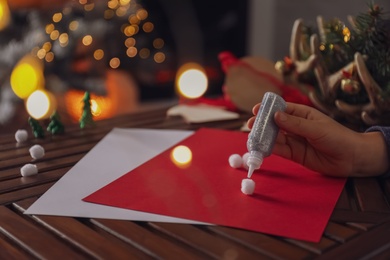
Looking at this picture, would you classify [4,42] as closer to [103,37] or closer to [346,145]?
[103,37]

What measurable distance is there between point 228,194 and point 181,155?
18cm

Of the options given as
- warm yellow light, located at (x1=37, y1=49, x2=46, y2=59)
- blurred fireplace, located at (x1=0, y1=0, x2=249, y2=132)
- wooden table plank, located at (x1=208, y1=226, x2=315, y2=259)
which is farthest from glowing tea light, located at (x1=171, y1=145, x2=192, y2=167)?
warm yellow light, located at (x1=37, y1=49, x2=46, y2=59)

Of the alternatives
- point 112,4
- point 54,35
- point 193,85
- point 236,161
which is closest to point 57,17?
point 54,35

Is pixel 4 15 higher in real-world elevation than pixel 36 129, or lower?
higher

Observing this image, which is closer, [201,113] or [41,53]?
[201,113]

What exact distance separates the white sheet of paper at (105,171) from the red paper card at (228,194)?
0.6 inches

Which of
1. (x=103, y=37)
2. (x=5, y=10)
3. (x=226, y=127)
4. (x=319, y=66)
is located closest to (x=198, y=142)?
(x=226, y=127)

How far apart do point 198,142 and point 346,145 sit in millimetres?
263

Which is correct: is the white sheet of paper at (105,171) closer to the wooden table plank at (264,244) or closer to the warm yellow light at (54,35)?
the wooden table plank at (264,244)

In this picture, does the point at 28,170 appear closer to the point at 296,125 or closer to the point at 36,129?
the point at 36,129

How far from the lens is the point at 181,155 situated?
0.85 metres

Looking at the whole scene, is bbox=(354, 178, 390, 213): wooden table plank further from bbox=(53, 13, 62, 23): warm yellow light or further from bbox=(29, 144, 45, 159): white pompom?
bbox=(53, 13, 62, 23): warm yellow light

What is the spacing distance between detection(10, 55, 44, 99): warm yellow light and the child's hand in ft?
4.86

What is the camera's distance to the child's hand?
2.39ft
